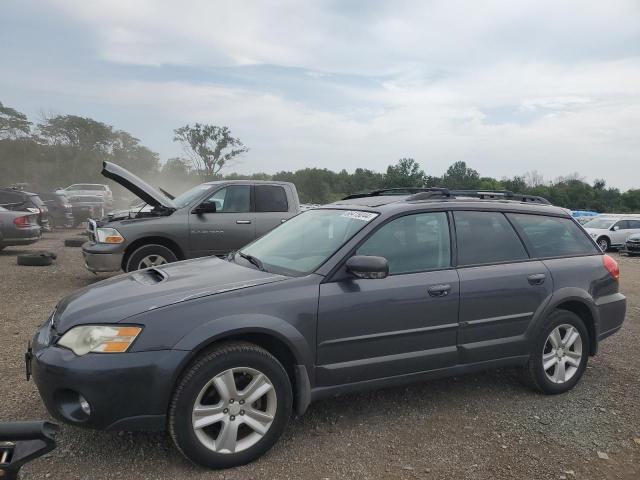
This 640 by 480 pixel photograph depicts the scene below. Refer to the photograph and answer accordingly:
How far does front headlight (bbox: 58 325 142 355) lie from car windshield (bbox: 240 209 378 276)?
105 cm

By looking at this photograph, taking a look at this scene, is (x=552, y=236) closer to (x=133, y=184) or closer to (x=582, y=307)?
(x=582, y=307)

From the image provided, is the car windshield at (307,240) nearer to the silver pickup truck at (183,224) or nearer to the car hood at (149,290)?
the car hood at (149,290)

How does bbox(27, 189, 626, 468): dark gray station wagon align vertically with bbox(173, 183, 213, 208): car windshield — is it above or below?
below

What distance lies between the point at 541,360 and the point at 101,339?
125 inches

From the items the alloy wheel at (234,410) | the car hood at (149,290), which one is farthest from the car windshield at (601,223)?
the alloy wheel at (234,410)

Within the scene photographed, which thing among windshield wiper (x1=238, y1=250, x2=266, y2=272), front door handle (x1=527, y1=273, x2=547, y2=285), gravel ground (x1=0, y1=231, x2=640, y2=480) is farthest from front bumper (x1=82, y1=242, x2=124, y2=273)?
front door handle (x1=527, y1=273, x2=547, y2=285)

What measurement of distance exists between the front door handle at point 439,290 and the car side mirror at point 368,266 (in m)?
0.46

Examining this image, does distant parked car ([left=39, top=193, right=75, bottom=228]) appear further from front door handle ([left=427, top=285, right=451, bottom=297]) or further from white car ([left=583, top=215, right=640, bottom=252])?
white car ([left=583, top=215, right=640, bottom=252])

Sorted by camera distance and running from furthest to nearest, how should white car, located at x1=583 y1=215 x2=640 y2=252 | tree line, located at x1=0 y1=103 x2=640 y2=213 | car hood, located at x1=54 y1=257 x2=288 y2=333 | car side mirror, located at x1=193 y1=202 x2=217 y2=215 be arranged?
tree line, located at x1=0 y1=103 x2=640 y2=213
white car, located at x1=583 y1=215 x2=640 y2=252
car side mirror, located at x1=193 y1=202 x2=217 y2=215
car hood, located at x1=54 y1=257 x2=288 y2=333

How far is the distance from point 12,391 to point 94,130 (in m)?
55.5

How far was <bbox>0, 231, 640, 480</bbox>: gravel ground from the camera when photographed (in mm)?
2818

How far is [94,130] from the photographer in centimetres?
5309

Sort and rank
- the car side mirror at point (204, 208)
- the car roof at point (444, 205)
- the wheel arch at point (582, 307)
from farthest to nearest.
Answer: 1. the car side mirror at point (204, 208)
2. the wheel arch at point (582, 307)
3. the car roof at point (444, 205)

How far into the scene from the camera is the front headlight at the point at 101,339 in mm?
2617
